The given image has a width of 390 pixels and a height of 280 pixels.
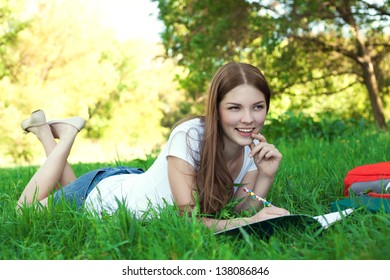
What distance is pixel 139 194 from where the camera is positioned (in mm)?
2793

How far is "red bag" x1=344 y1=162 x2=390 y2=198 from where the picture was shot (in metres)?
2.85

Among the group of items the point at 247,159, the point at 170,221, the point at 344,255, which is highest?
the point at 247,159

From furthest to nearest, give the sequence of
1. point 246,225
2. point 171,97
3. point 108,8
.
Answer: point 171,97, point 108,8, point 246,225

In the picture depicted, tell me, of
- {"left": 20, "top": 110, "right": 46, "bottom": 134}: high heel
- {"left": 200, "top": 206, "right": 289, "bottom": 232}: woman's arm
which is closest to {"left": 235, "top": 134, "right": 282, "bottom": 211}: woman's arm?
{"left": 200, "top": 206, "right": 289, "bottom": 232}: woman's arm

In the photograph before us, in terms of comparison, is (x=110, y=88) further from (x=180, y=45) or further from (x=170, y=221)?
(x=170, y=221)

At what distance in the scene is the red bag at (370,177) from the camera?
2846mm

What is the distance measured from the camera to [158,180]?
276cm

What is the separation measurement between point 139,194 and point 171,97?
3271cm

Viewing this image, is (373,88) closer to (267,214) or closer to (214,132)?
(214,132)

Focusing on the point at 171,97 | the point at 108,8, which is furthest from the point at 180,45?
the point at 171,97

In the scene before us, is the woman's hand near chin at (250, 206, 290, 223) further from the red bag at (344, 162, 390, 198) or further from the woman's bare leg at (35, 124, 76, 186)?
the woman's bare leg at (35, 124, 76, 186)

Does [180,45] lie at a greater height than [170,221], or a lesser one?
greater

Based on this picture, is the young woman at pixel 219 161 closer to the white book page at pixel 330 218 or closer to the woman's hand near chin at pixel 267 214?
the woman's hand near chin at pixel 267 214

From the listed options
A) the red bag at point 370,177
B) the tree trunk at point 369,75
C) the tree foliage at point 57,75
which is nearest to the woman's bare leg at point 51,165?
the red bag at point 370,177
